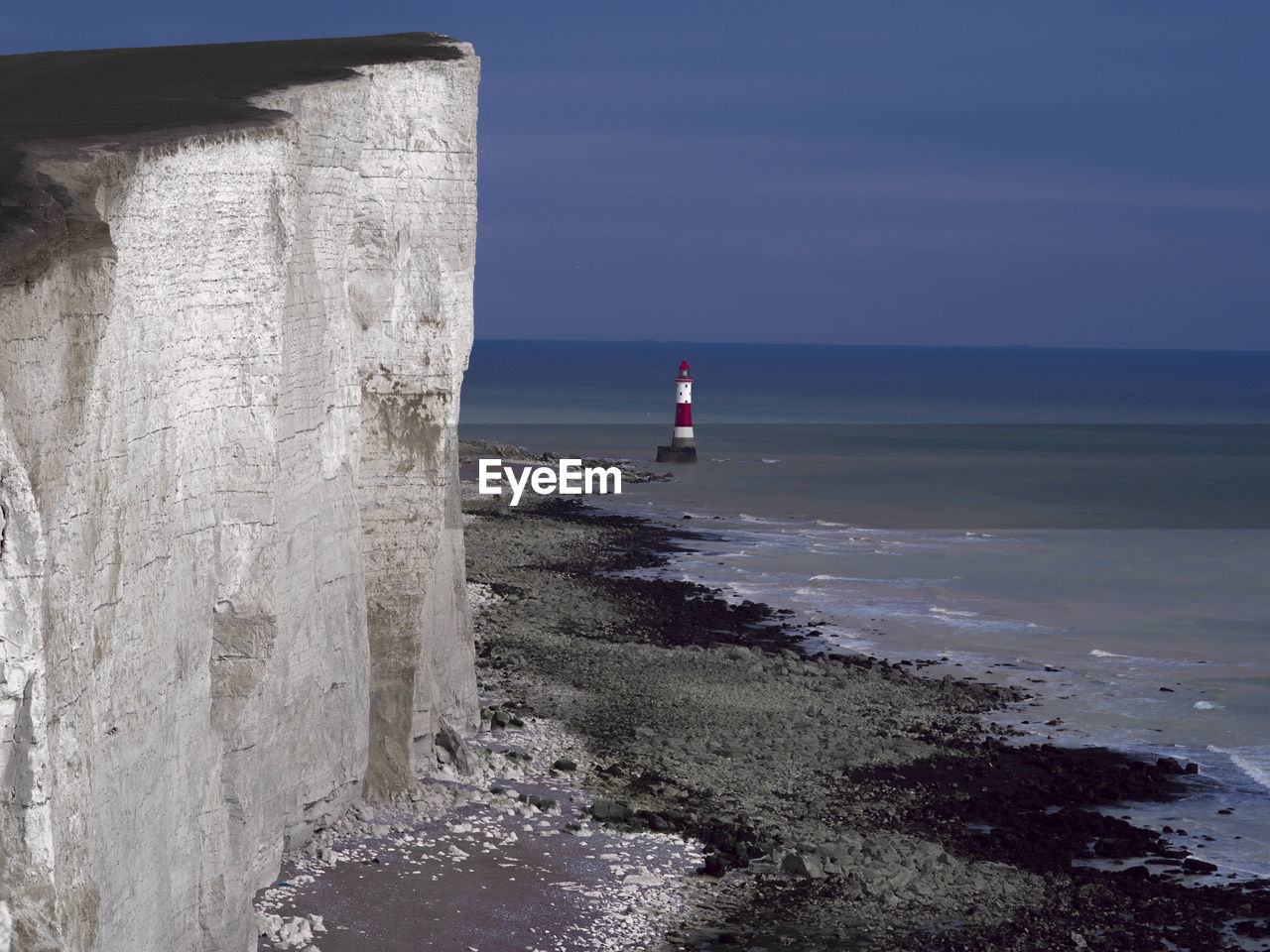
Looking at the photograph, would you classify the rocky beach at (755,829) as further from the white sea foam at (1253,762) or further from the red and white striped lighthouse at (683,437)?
the red and white striped lighthouse at (683,437)

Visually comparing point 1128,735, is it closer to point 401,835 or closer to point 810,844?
point 810,844

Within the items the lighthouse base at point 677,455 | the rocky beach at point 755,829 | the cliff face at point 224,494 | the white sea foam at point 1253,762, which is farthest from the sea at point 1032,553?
the cliff face at point 224,494

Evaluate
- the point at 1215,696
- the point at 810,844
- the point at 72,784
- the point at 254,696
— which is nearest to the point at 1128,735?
the point at 1215,696

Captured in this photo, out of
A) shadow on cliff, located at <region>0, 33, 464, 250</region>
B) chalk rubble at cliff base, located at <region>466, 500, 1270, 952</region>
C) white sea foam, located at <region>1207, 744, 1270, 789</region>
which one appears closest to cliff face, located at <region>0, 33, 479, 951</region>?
shadow on cliff, located at <region>0, 33, 464, 250</region>

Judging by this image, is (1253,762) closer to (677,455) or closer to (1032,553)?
(1032,553)

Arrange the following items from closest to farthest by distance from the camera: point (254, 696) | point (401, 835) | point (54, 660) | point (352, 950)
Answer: point (54, 660) → point (254, 696) → point (352, 950) → point (401, 835)

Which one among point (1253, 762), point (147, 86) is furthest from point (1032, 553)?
point (147, 86)
